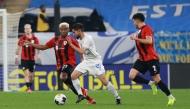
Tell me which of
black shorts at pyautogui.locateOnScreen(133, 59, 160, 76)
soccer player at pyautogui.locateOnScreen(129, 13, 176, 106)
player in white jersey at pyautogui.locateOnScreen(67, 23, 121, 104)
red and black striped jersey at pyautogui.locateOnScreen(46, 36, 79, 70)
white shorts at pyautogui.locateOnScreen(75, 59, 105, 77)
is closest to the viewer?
soccer player at pyautogui.locateOnScreen(129, 13, 176, 106)

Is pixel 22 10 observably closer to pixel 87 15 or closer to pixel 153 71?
pixel 87 15

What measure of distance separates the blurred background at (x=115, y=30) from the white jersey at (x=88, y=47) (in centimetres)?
817

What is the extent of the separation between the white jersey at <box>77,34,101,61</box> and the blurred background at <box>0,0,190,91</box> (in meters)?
8.17

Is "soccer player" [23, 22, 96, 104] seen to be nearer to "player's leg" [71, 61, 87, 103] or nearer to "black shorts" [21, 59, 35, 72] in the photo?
"player's leg" [71, 61, 87, 103]

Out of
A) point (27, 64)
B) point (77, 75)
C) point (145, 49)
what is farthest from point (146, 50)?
point (27, 64)

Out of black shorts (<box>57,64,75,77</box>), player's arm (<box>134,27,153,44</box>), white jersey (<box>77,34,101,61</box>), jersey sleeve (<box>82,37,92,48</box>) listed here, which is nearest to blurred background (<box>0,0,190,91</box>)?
black shorts (<box>57,64,75,77</box>)

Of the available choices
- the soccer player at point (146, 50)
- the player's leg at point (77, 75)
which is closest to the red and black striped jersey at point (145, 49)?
the soccer player at point (146, 50)

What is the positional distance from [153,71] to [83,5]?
1448cm

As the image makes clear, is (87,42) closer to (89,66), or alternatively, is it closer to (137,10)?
(89,66)

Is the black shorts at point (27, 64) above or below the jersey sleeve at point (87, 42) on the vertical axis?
below

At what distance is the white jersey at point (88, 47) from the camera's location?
46.3 ft

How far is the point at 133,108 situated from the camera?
12898 mm

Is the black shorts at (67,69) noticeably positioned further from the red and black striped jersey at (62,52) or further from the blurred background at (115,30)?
the blurred background at (115,30)

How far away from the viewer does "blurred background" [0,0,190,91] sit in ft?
75.3
